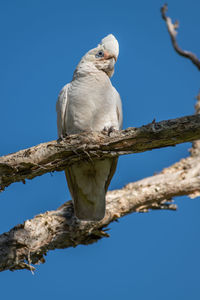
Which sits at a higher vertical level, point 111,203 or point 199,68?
point 111,203

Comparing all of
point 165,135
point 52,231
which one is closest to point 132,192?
point 52,231

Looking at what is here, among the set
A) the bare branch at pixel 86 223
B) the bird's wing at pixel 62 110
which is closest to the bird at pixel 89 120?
the bird's wing at pixel 62 110

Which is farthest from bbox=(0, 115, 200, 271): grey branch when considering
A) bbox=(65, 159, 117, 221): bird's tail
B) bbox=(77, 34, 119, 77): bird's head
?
bbox=(77, 34, 119, 77): bird's head

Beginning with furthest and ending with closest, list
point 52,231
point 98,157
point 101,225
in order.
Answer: point 101,225 < point 52,231 < point 98,157

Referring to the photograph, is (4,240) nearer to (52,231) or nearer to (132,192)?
(52,231)

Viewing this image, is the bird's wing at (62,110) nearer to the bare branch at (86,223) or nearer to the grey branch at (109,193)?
the grey branch at (109,193)

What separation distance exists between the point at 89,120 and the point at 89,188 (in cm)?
86

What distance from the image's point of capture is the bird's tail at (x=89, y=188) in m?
4.41

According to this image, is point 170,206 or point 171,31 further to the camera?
point 170,206

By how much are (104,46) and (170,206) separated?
9.97 ft

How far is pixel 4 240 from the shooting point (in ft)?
13.8

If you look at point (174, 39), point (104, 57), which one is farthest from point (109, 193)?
point (174, 39)

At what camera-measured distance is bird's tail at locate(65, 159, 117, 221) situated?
4410 mm

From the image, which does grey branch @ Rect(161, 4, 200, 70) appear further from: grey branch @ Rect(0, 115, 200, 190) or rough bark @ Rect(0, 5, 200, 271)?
grey branch @ Rect(0, 115, 200, 190)
